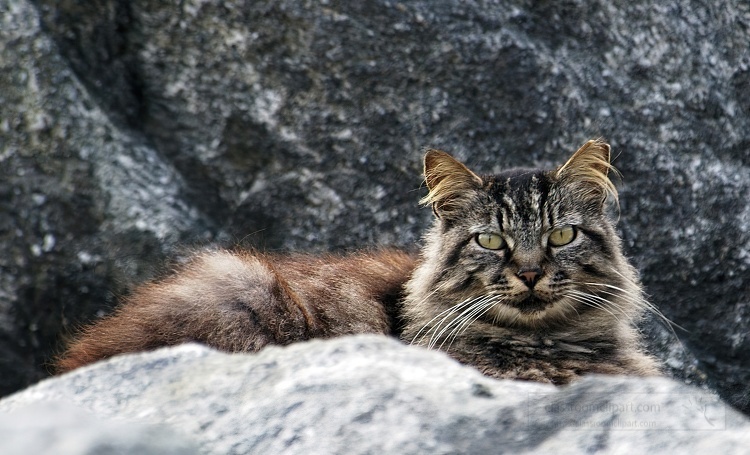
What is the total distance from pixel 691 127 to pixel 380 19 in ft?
6.15

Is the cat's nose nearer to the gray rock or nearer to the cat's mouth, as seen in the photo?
the cat's mouth

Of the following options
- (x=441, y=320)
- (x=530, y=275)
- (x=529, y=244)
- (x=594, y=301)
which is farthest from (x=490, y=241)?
(x=594, y=301)

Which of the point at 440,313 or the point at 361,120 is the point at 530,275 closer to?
the point at 440,313

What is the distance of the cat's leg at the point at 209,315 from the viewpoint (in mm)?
4105

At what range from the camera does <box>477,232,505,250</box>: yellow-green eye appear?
14.3 ft

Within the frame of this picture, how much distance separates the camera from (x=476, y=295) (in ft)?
14.3

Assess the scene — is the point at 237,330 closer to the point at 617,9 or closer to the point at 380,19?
the point at 380,19

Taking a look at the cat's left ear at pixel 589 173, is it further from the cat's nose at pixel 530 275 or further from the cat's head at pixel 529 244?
the cat's nose at pixel 530 275

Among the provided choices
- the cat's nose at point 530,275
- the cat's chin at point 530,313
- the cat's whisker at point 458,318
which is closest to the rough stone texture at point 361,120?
the cat's whisker at point 458,318

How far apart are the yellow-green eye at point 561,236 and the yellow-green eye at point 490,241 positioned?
0.23 m

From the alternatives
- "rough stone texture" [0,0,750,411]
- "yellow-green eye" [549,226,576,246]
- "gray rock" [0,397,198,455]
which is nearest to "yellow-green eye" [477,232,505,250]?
"yellow-green eye" [549,226,576,246]

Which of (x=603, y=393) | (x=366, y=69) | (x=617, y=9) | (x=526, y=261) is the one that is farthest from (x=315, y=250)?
(x=603, y=393)

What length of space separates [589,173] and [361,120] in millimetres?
1402

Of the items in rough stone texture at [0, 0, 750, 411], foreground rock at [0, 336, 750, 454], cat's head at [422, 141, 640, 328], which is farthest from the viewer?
rough stone texture at [0, 0, 750, 411]
